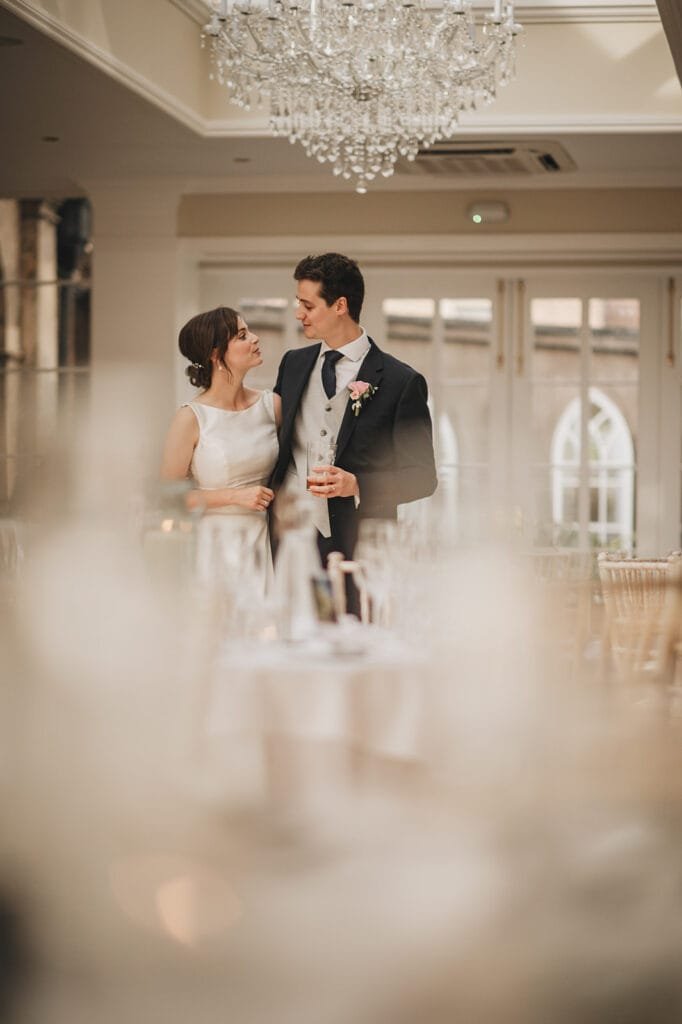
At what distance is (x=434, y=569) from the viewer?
4.74ft

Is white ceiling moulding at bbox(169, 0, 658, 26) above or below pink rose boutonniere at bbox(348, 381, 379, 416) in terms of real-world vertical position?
above

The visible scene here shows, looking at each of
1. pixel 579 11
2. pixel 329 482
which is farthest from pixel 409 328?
pixel 329 482

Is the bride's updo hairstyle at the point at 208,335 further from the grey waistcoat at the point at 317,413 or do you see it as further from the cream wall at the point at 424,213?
the cream wall at the point at 424,213

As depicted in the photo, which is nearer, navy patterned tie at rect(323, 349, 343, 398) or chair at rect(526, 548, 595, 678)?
chair at rect(526, 548, 595, 678)

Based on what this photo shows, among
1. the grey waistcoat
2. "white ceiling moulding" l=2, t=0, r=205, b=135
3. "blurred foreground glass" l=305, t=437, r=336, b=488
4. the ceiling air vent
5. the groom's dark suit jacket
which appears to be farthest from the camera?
the ceiling air vent

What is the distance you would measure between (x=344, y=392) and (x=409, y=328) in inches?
170

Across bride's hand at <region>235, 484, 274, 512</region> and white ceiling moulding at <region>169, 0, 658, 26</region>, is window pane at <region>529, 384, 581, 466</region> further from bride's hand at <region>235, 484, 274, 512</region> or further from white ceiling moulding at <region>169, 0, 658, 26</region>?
bride's hand at <region>235, 484, 274, 512</region>

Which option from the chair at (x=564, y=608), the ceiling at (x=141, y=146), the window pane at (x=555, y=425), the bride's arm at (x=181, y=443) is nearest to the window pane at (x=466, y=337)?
the window pane at (x=555, y=425)

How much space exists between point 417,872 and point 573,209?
593 cm

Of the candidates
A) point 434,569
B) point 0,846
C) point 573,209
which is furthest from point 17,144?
point 0,846

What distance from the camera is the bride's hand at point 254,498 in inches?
80.2

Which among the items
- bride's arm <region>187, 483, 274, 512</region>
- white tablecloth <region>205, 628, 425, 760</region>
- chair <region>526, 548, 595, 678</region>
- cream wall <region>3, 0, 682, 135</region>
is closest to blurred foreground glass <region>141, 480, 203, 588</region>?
white tablecloth <region>205, 628, 425, 760</region>

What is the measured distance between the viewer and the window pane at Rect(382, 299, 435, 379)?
692 cm

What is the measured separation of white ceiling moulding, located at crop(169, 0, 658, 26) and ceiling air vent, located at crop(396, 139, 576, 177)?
0.51 meters
